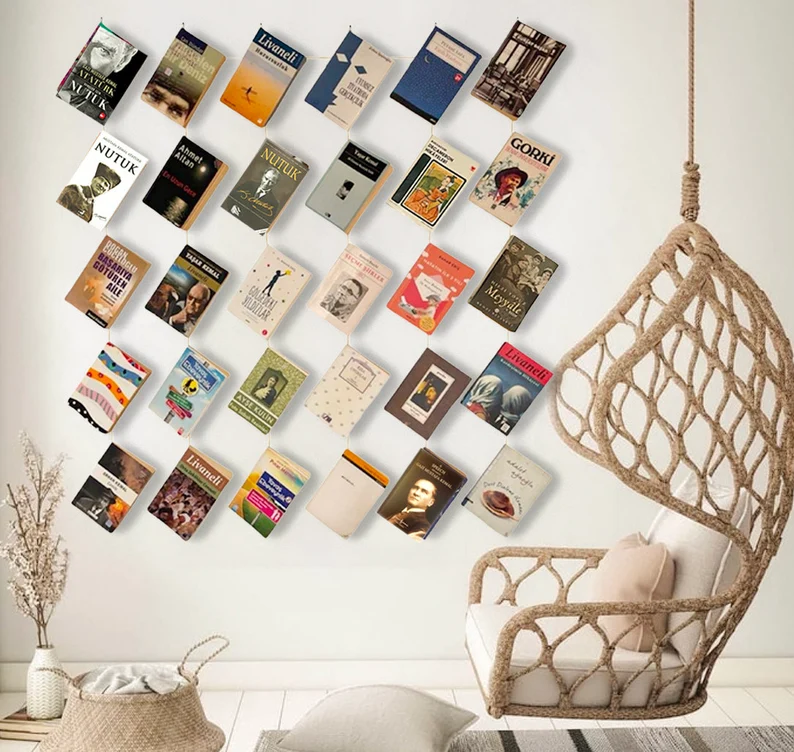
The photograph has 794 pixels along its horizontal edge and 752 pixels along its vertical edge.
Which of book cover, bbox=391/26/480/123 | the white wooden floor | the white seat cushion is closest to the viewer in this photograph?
the white seat cushion

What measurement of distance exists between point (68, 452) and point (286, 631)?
99cm

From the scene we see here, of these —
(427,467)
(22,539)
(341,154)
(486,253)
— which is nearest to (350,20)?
(341,154)

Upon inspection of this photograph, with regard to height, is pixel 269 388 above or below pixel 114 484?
above

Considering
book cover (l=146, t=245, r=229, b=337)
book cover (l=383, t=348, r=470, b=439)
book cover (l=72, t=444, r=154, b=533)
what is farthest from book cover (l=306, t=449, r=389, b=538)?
book cover (l=146, t=245, r=229, b=337)

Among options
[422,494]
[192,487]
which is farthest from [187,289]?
[422,494]

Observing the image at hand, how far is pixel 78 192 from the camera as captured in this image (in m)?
3.56

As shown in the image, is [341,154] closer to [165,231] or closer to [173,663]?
[165,231]

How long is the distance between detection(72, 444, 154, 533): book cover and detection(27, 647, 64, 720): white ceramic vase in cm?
49

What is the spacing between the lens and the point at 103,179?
11.6 feet

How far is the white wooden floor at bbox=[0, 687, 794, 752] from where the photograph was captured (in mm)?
3252

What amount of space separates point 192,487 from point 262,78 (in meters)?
1.42

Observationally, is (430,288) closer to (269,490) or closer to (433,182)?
(433,182)

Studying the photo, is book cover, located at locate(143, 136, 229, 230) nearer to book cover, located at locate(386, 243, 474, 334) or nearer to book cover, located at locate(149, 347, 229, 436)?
book cover, located at locate(149, 347, 229, 436)

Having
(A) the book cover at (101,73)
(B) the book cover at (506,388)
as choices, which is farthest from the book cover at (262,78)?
(B) the book cover at (506,388)
